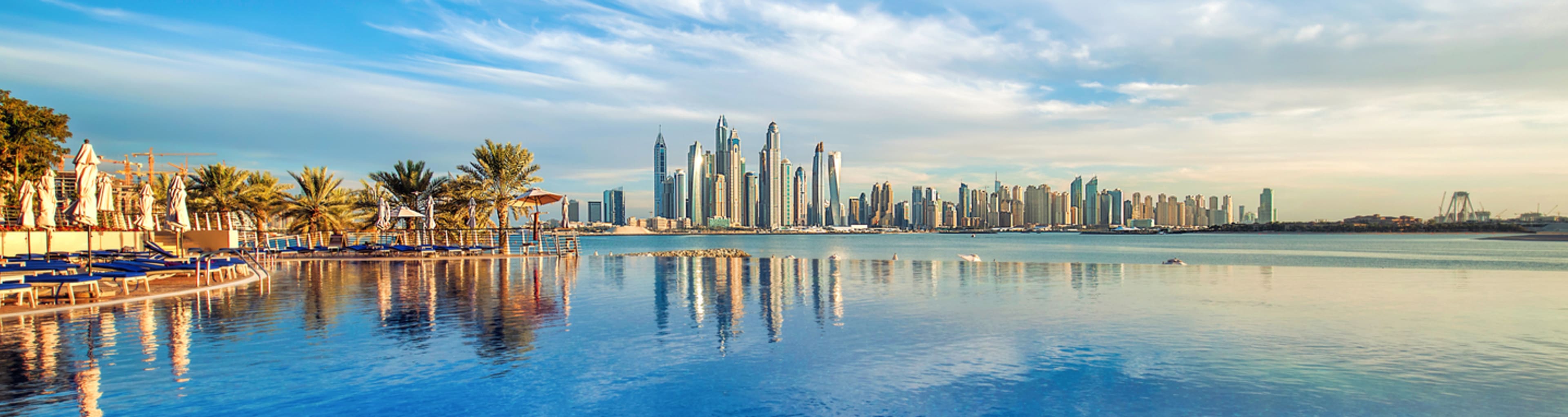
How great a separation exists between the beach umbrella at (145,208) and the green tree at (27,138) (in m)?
9.32

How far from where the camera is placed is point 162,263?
16891 mm

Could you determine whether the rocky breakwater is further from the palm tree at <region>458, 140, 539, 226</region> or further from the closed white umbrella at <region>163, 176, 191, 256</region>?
the closed white umbrella at <region>163, 176, 191, 256</region>

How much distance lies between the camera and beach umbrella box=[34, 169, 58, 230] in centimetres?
1814

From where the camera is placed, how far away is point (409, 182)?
123ft

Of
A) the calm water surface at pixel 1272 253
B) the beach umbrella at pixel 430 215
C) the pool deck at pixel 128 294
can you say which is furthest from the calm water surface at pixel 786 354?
the calm water surface at pixel 1272 253

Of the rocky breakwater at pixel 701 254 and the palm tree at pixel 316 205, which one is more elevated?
the palm tree at pixel 316 205

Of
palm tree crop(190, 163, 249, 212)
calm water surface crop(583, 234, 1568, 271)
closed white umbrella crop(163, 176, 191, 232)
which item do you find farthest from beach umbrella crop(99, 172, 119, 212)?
calm water surface crop(583, 234, 1568, 271)

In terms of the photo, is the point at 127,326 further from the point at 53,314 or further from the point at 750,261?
the point at 750,261

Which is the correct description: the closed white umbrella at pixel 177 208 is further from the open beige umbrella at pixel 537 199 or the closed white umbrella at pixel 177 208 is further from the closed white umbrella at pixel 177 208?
the open beige umbrella at pixel 537 199

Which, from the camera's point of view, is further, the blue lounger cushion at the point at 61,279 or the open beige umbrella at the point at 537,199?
the open beige umbrella at the point at 537,199

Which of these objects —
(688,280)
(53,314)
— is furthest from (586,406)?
(688,280)

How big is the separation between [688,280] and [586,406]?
13403 millimetres

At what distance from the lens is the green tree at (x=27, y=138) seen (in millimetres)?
23891

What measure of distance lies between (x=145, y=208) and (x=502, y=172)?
17439 mm
